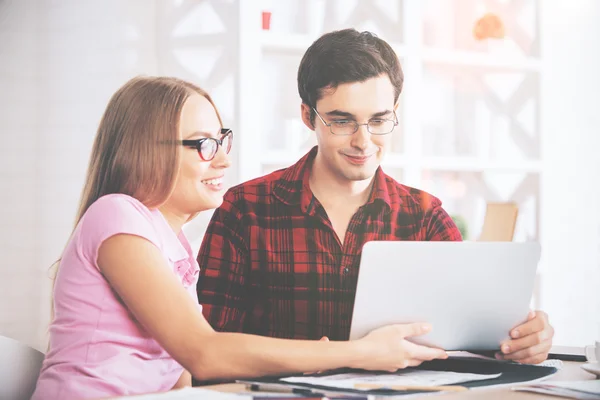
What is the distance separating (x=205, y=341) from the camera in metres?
1.09

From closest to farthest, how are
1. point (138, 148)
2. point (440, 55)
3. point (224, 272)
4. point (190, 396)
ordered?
point (190, 396) < point (138, 148) < point (224, 272) < point (440, 55)

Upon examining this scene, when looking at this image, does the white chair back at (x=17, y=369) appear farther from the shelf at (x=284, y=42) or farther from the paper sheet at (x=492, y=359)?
the shelf at (x=284, y=42)

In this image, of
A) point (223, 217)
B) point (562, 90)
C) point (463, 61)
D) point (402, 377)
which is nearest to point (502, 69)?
point (463, 61)

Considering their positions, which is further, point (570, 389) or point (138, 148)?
point (138, 148)

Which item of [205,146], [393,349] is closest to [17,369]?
[205,146]

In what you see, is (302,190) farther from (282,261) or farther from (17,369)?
(17,369)

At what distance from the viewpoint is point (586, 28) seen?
3293mm

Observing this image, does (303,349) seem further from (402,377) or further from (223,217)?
(223,217)

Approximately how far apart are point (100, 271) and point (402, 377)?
521 mm

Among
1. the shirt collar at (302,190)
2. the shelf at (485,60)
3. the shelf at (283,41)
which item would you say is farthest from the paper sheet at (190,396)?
the shelf at (485,60)

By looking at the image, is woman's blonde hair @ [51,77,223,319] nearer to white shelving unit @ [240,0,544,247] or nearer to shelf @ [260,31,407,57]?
white shelving unit @ [240,0,544,247]

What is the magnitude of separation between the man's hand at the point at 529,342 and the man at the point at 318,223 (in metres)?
0.58

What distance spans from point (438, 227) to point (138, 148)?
3.03 ft

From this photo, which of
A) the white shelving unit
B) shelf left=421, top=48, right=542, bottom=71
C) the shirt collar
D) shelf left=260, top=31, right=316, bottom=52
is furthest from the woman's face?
shelf left=421, top=48, right=542, bottom=71
